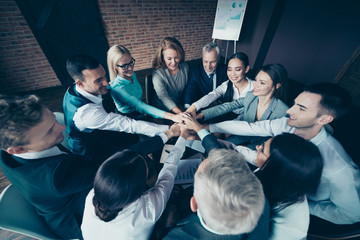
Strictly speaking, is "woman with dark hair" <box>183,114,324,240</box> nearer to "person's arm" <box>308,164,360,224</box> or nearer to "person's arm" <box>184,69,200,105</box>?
"person's arm" <box>308,164,360,224</box>

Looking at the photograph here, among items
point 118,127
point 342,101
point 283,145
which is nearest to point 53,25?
point 118,127

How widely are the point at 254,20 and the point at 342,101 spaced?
408 cm

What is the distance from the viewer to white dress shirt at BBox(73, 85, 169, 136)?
120cm

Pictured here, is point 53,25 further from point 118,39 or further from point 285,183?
point 285,183

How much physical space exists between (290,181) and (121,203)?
88 cm

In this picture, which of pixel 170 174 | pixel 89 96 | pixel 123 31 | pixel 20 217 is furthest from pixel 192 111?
pixel 123 31

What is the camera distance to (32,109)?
0.79 meters

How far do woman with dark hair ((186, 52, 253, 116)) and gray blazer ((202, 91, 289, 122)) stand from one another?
18 centimetres

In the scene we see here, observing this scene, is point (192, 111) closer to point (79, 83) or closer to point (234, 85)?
point (234, 85)

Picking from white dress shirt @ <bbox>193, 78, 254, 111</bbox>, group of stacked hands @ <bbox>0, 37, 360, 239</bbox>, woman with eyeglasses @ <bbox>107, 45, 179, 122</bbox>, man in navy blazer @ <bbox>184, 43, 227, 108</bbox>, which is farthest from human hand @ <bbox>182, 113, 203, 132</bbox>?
man in navy blazer @ <bbox>184, 43, 227, 108</bbox>

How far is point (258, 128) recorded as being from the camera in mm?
1481

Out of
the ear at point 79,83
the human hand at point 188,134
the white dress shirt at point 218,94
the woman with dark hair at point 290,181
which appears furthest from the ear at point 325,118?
the ear at point 79,83

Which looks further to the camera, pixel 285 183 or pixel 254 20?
pixel 254 20

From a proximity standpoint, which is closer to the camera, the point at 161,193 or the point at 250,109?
the point at 161,193
